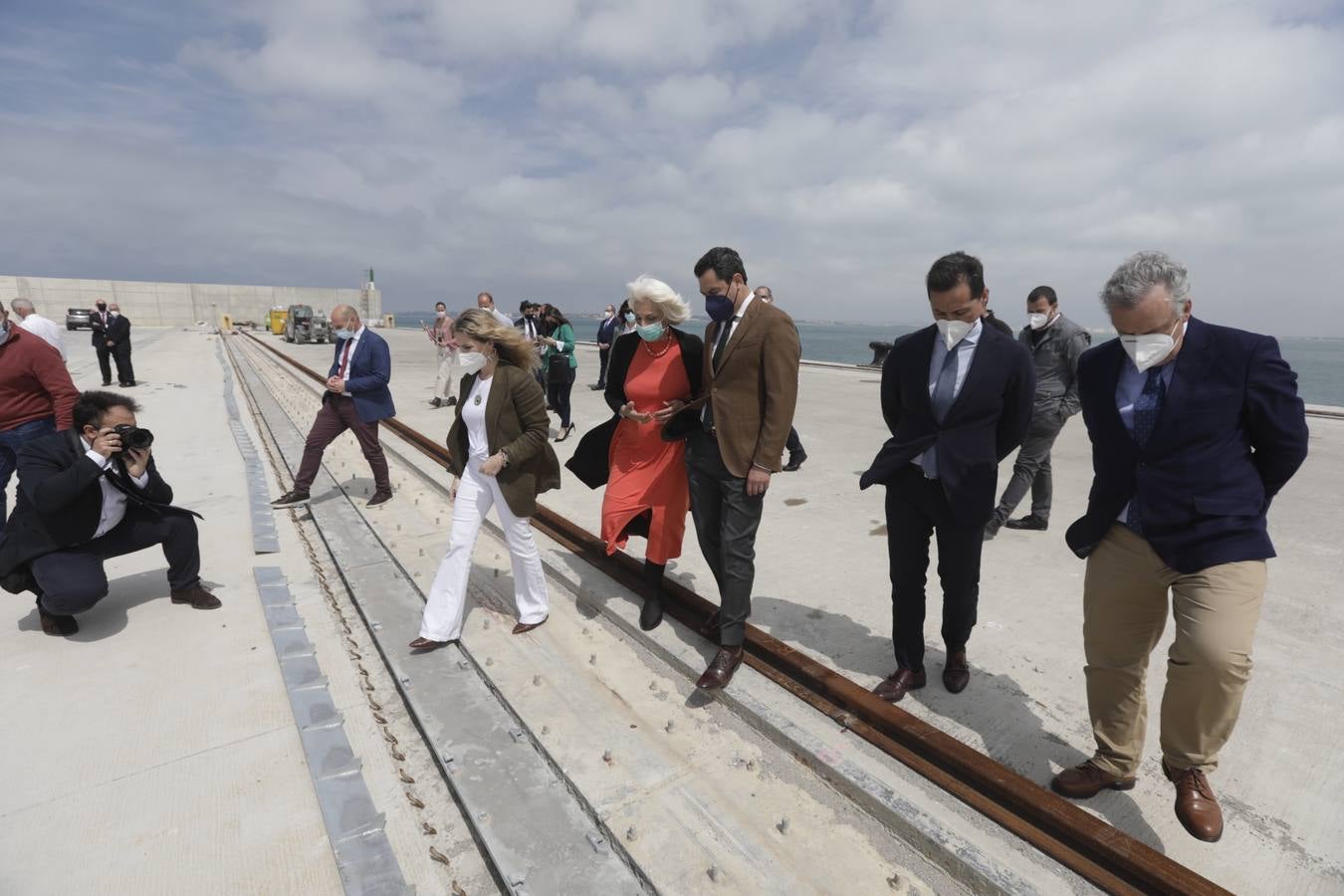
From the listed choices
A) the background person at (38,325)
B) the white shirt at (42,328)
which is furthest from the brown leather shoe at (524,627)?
the white shirt at (42,328)

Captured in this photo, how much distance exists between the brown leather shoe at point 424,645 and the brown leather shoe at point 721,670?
1.33 metres

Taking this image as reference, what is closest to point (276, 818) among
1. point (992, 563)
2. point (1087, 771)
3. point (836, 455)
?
point (1087, 771)

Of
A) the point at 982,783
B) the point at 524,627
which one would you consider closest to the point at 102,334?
the point at 524,627

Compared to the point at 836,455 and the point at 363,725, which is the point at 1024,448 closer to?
the point at 836,455

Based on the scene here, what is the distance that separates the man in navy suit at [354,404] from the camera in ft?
18.1

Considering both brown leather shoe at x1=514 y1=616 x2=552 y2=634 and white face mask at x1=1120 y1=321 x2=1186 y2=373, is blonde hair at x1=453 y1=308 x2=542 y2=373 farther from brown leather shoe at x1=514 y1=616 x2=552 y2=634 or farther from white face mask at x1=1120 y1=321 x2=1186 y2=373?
white face mask at x1=1120 y1=321 x2=1186 y2=373

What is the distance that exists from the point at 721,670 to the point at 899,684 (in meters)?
0.76

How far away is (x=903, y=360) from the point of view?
274 cm

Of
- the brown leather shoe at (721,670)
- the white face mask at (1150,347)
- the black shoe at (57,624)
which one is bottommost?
the black shoe at (57,624)

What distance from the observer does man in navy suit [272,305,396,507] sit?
18.1 feet

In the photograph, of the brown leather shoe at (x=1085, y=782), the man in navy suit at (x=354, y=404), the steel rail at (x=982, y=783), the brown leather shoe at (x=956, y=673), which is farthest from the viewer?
the man in navy suit at (x=354, y=404)

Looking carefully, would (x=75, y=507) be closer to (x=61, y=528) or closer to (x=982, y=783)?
(x=61, y=528)

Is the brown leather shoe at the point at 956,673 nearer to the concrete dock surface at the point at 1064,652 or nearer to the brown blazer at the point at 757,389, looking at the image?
the concrete dock surface at the point at 1064,652

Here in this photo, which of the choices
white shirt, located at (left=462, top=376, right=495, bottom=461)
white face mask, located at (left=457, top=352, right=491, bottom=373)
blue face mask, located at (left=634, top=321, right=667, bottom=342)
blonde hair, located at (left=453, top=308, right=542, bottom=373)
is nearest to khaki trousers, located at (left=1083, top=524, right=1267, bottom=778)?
blue face mask, located at (left=634, top=321, right=667, bottom=342)
